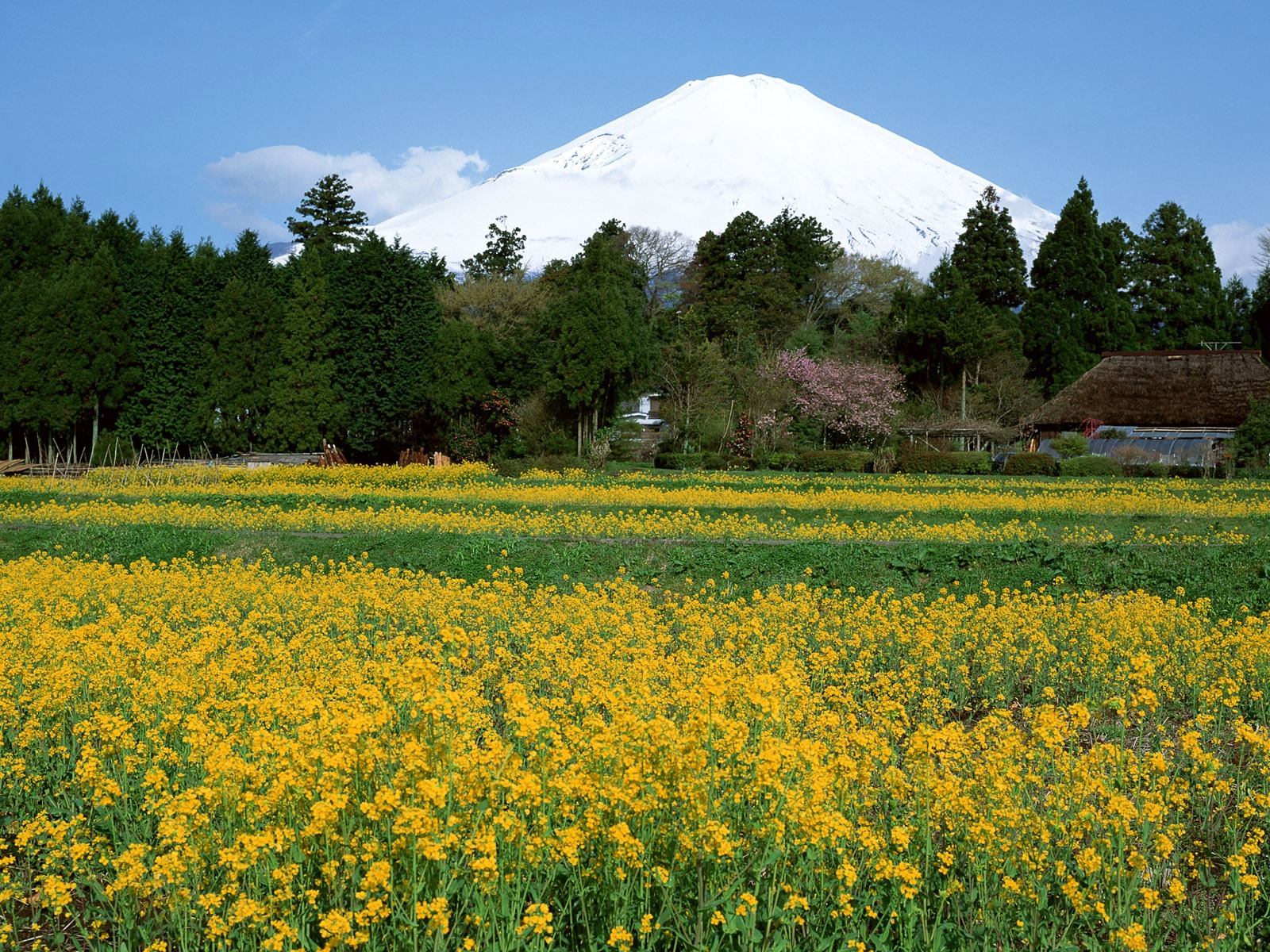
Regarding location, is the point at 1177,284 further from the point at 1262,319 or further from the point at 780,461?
the point at 780,461

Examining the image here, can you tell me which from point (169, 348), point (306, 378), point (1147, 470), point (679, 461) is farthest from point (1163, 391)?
point (169, 348)

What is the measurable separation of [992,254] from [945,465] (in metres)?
22.5

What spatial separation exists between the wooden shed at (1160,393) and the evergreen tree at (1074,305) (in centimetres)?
417

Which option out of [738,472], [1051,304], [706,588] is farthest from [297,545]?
[1051,304]

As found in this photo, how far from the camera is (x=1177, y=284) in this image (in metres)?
50.4

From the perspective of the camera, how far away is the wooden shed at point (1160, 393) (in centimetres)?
3653

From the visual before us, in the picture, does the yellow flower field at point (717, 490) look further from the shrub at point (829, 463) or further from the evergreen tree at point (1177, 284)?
the evergreen tree at point (1177, 284)

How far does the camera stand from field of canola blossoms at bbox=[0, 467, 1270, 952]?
3.26 metres

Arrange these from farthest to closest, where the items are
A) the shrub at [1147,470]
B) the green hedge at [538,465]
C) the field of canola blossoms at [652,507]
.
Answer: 1. the shrub at [1147,470]
2. the green hedge at [538,465]
3. the field of canola blossoms at [652,507]

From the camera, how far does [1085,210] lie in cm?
4703

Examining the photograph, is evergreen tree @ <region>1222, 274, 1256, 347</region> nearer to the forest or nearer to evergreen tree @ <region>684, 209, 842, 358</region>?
the forest

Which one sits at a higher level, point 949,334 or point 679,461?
point 949,334

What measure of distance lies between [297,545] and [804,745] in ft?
36.2

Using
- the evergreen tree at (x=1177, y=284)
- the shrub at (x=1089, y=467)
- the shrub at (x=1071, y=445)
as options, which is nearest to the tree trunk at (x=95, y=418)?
the shrub at (x=1089, y=467)
